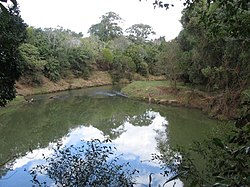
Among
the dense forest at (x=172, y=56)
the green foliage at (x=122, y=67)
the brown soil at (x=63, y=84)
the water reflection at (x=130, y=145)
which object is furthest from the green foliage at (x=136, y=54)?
the water reflection at (x=130, y=145)

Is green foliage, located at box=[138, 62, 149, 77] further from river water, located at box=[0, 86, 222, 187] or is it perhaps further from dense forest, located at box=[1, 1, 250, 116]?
river water, located at box=[0, 86, 222, 187]

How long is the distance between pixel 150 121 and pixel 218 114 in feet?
10.2

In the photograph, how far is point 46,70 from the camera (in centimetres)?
2620

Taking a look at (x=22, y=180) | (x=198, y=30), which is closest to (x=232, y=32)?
(x=22, y=180)

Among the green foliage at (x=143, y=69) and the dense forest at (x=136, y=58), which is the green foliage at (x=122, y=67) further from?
the green foliage at (x=143, y=69)

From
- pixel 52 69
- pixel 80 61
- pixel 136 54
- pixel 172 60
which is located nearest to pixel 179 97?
pixel 172 60

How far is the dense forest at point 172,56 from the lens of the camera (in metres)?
2.03

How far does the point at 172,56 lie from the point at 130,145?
35.7ft

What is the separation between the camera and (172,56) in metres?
19.6

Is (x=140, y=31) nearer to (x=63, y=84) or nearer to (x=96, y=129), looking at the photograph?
(x=63, y=84)

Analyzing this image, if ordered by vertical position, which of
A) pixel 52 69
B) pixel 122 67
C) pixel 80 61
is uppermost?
pixel 80 61

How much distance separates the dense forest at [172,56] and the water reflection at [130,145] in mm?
2188

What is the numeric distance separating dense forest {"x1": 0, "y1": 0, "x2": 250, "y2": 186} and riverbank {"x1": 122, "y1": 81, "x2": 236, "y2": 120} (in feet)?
1.49

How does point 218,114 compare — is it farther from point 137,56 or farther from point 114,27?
point 114,27
